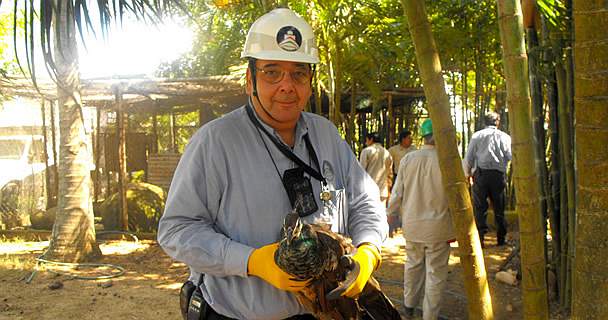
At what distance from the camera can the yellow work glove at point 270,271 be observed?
1600 millimetres

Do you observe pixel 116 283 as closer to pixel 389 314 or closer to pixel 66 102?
pixel 66 102

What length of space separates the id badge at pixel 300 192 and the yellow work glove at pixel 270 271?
0.71 feet

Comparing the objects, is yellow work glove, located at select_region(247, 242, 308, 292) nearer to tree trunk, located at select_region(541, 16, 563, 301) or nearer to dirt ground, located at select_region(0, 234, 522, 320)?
tree trunk, located at select_region(541, 16, 563, 301)

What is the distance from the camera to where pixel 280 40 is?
186cm

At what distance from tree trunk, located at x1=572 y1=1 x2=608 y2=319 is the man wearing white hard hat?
656 millimetres

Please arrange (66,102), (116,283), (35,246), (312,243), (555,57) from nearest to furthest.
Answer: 1. (312,243)
2. (555,57)
3. (116,283)
4. (66,102)
5. (35,246)

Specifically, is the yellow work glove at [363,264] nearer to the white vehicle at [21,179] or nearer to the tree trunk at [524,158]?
the tree trunk at [524,158]

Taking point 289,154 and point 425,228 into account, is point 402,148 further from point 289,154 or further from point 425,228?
point 289,154

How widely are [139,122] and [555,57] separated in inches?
466

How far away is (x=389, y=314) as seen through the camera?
71.4 inches

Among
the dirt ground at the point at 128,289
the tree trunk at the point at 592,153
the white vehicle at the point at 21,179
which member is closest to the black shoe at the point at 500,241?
the dirt ground at the point at 128,289

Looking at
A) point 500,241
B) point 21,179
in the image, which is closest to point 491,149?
point 500,241

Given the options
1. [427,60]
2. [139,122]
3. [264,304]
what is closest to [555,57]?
[427,60]

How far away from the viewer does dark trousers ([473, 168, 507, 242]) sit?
752 centimetres
